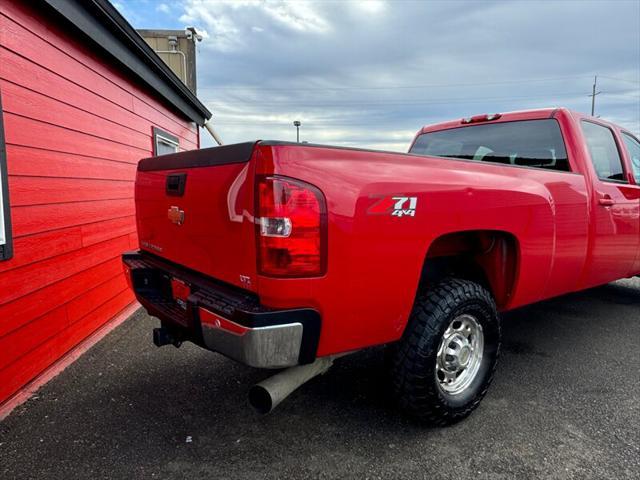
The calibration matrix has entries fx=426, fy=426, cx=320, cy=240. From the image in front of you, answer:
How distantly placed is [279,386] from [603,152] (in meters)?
3.61

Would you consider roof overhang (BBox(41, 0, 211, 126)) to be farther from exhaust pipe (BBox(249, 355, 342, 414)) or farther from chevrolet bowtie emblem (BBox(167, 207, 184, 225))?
exhaust pipe (BBox(249, 355, 342, 414))

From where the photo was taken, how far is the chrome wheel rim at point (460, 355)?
2538 millimetres

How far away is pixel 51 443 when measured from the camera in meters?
2.44

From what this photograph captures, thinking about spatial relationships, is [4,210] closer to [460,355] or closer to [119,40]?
[119,40]

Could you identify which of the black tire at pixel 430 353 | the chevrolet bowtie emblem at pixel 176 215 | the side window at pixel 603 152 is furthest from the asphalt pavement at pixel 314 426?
the side window at pixel 603 152

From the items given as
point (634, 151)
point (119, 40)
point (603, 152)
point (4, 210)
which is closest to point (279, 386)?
point (4, 210)

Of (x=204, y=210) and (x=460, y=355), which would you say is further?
(x=460, y=355)

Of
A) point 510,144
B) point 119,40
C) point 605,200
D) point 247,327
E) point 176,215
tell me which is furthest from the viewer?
point 119,40

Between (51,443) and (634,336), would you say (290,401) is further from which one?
(634,336)

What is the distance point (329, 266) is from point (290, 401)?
1.48 m

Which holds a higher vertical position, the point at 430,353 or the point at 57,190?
the point at 57,190

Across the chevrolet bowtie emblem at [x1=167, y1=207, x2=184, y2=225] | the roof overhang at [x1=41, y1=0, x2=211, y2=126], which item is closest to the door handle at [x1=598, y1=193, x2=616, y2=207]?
the chevrolet bowtie emblem at [x1=167, y1=207, x2=184, y2=225]

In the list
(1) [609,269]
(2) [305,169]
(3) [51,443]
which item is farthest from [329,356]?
(1) [609,269]

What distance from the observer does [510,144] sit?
3.69 m
